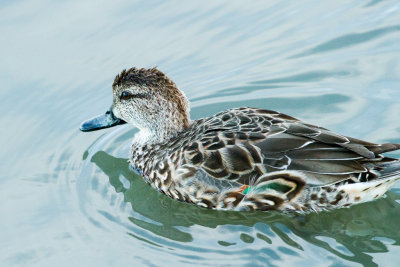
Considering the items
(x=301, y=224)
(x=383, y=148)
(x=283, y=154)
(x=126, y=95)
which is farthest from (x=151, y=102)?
(x=383, y=148)

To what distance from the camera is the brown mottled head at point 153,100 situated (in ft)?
25.9

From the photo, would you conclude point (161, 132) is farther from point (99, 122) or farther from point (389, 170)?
point (389, 170)

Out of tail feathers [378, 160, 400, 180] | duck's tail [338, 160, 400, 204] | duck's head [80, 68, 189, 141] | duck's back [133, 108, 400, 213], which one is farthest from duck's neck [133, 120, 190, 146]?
tail feathers [378, 160, 400, 180]

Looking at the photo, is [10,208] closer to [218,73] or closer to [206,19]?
[218,73]

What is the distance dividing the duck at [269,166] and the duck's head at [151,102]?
35 centimetres

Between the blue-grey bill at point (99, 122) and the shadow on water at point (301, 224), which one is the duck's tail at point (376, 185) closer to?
the shadow on water at point (301, 224)

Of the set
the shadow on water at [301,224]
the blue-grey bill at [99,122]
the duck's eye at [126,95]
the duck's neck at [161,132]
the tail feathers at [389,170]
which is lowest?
the shadow on water at [301,224]

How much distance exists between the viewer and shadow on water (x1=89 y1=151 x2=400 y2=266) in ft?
21.8

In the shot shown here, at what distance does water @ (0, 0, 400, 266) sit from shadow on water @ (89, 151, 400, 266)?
0.05ft

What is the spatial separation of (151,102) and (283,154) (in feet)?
6.36

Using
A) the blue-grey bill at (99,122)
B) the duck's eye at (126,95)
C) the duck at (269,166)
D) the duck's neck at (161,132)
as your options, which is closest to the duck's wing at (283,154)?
the duck at (269,166)

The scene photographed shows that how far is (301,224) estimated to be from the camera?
22.8 feet

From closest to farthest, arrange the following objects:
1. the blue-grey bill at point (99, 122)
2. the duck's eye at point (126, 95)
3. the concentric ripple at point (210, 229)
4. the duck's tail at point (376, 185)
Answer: the concentric ripple at point (210, 229), the duck's tail at point (376, 185), the duck's eye at point (126, 95), the blue-grey bill at point (99, 122)

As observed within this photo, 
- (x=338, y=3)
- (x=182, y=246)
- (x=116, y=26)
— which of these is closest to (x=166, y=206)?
(x=182, y=246)
